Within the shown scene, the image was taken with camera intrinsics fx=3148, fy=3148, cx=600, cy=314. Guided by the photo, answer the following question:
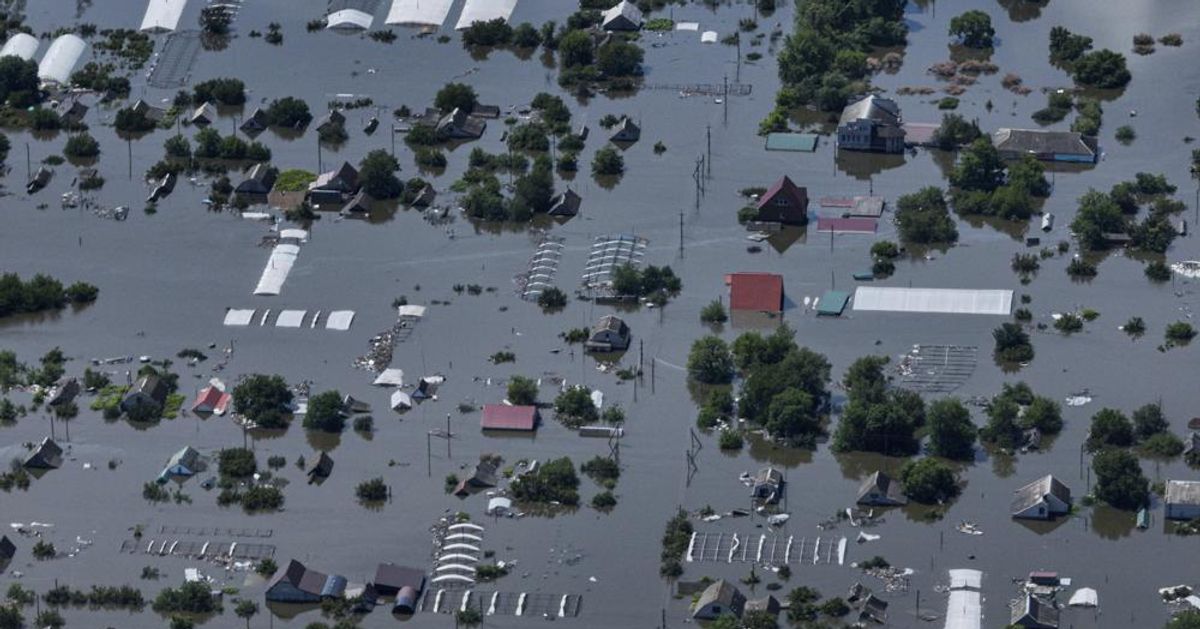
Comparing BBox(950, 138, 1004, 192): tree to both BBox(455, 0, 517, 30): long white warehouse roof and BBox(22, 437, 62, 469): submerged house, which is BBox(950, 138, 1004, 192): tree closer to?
BBox(455, 0, 517, 30): long white warehouse roof

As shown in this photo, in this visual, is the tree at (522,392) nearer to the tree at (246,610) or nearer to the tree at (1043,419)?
the tree at (246,610)

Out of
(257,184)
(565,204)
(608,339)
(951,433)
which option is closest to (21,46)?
(257,184)

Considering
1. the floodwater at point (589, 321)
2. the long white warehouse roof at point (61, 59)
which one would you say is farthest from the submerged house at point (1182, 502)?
the long white warehouse roof at point (61, 59)

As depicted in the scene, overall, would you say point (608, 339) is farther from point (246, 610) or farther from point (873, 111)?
point (873, 111)

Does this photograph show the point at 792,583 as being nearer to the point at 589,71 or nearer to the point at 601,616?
the point at 601,616

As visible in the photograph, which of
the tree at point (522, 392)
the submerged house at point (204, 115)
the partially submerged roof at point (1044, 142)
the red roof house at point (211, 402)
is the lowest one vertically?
the submerged house at point (204, 115)
